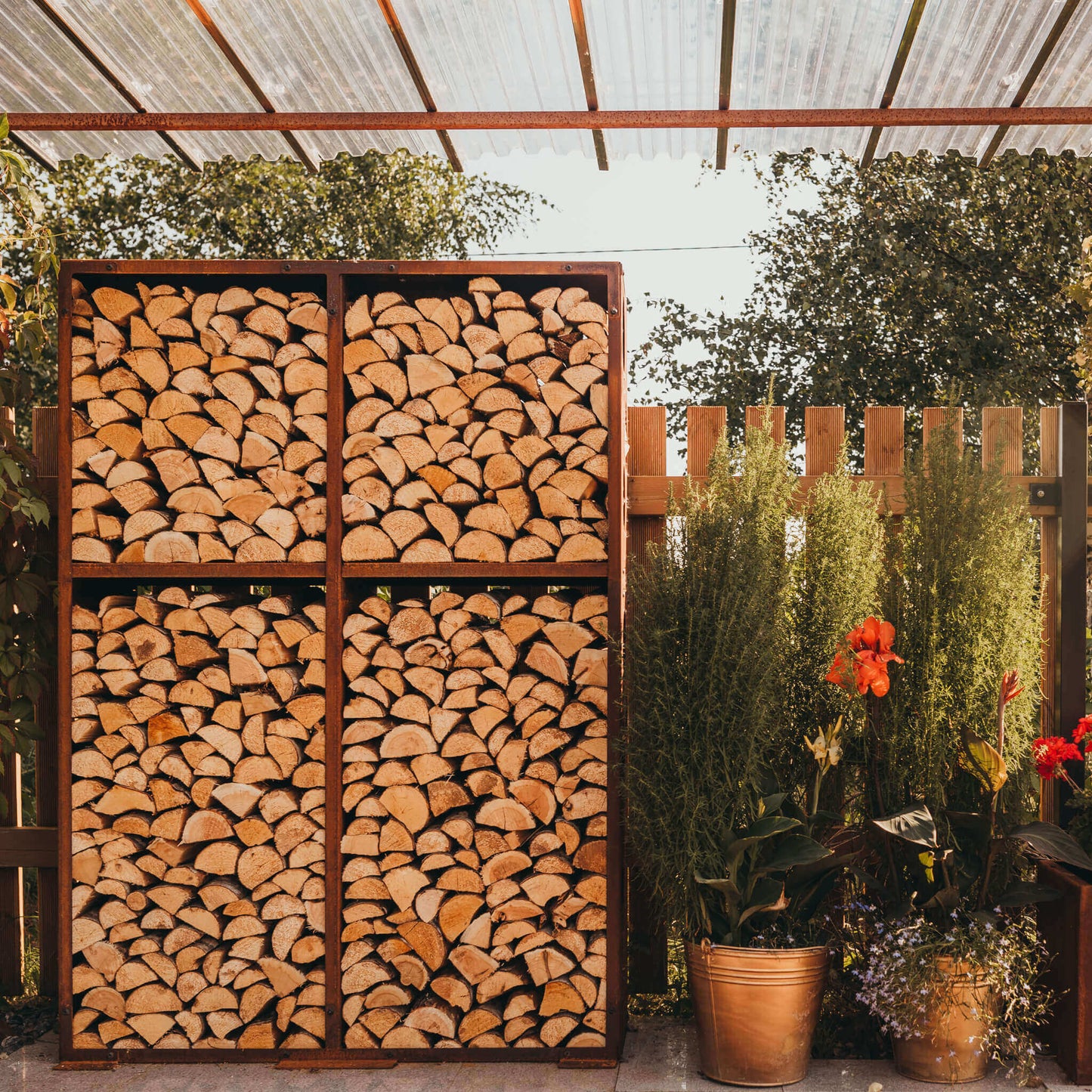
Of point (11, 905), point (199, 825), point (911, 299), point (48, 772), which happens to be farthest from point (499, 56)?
point (911, 299)

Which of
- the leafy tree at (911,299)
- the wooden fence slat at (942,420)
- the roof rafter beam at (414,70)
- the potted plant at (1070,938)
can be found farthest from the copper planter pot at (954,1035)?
the leafy tree at (911,299)

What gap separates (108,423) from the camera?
3305 mm

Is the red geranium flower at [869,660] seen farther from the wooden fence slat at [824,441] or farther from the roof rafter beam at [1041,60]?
the roof rafter beam at [1041,60]

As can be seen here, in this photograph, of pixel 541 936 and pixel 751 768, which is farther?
pixel 541 936

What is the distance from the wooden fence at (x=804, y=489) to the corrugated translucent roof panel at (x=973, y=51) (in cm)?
100

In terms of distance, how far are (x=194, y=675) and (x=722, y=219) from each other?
7.67 m

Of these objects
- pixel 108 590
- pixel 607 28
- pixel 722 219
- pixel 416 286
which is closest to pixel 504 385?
pixel 416 286

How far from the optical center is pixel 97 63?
3.25m

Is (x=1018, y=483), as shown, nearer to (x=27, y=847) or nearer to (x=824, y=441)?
(x=824, y=441)

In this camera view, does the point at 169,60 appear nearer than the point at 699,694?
No

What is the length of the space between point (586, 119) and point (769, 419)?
3.67ft

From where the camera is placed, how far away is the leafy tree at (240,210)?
8797mm

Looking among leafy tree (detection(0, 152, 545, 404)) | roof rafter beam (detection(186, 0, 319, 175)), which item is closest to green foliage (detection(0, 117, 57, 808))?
roof rafter beam (detection(186, 0, 319, 175))

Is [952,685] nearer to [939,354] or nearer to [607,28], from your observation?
[607,28]
